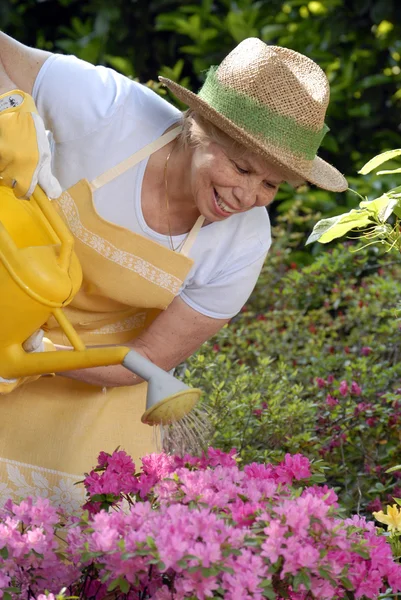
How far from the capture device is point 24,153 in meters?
1.68

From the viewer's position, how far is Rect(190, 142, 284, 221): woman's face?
208cm

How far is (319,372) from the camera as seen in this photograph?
136 inches

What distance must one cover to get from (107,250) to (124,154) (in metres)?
0.21

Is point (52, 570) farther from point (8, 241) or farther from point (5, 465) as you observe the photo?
point (5, 465)

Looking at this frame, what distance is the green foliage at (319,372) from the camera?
2924mm

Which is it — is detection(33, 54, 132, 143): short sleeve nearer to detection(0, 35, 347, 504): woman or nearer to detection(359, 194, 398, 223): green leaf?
detection(0, 35, 347, 504): woman

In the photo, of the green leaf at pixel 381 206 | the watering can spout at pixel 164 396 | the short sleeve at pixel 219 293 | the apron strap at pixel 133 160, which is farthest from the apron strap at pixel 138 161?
the watering can spout at pixel 164 396

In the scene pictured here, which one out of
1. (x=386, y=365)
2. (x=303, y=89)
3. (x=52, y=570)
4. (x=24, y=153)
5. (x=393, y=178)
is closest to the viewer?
(x=52, y=570)

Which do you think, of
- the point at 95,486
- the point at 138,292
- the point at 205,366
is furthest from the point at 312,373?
the point at 95,486

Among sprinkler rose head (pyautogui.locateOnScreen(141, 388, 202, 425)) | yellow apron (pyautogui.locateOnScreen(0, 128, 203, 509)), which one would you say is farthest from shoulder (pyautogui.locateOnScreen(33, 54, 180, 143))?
sprinkler rose head (pyautogui.locateOnScreen(141, 388, 202, 425))

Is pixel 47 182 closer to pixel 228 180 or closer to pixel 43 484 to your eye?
pixel 228 180

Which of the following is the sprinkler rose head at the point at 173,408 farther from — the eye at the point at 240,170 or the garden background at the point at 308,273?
the eye at the point at 240,170

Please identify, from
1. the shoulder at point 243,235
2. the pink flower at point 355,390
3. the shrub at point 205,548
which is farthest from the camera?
the pink flower at point 355,390

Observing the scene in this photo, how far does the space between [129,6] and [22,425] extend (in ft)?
11.3
